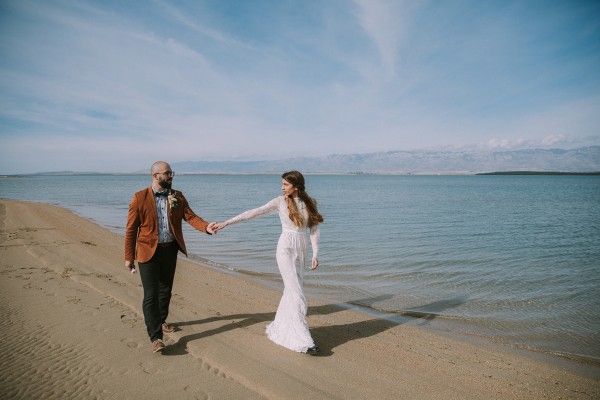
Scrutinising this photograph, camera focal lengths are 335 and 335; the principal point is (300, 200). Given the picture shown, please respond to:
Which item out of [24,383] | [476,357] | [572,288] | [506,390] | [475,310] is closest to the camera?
[24,383]

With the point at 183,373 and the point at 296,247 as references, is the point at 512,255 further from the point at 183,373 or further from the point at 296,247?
the point at 183,373

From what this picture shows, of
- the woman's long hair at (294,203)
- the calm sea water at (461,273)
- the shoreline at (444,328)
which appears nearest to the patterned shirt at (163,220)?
the woman's long hair at (294,203)

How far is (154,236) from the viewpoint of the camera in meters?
4.73

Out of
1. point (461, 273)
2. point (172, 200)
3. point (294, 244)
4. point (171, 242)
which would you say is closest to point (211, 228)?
point (171, 242)

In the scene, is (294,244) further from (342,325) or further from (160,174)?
(342,325)

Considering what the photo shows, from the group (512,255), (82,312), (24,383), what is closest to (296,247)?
(24,383)

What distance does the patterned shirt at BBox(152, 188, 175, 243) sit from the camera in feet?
15.9

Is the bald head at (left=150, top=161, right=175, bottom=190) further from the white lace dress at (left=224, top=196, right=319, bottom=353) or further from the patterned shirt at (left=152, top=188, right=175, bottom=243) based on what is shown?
the white lace dress at (left=224, top=196, right=319, bottom=353)

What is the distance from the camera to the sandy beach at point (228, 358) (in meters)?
3.94

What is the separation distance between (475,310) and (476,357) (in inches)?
106

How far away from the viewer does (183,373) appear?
418 centimetres

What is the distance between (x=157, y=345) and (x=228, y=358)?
1006mm

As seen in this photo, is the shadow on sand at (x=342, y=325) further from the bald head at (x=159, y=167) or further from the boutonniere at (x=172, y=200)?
the bald head at (x=159, y=167)

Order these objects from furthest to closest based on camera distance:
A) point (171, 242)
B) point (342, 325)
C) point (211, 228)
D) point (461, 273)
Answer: point (461, 273) < point (342, 325) < point (211, 228) < point (171, 242)
